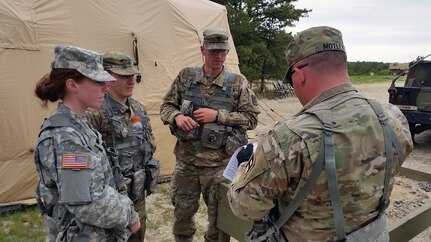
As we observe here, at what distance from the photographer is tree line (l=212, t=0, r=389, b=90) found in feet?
56.2

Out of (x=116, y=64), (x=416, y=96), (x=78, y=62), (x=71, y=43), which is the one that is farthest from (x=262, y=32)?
(x=78, y=62)

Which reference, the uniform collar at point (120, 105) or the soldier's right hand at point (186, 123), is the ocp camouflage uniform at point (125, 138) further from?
the soldier's right hand at point (186, 123)

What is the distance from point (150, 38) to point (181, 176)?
3.06m

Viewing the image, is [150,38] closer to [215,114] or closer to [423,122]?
[215,114]

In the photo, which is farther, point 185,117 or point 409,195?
point 409,195

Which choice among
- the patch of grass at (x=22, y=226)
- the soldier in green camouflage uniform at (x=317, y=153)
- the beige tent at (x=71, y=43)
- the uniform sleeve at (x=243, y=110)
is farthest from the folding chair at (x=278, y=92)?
the soldier in green camouflage uniform at (x=317, y=153)

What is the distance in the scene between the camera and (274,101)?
18.0 meters

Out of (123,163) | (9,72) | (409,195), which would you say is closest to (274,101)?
(409,195)

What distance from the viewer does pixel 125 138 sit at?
2812 mm

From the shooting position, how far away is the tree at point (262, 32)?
17.1 metres

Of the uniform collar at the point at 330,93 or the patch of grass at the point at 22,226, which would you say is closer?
the uniform collar at the point at 330,93

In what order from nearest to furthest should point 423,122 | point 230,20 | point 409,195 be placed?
Result: point 409,195, point 423,122, point 230,20

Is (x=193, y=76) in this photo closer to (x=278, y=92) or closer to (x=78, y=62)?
(x=78, y=62)

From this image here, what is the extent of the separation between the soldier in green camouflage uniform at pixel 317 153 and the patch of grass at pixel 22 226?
3601 millimetres
